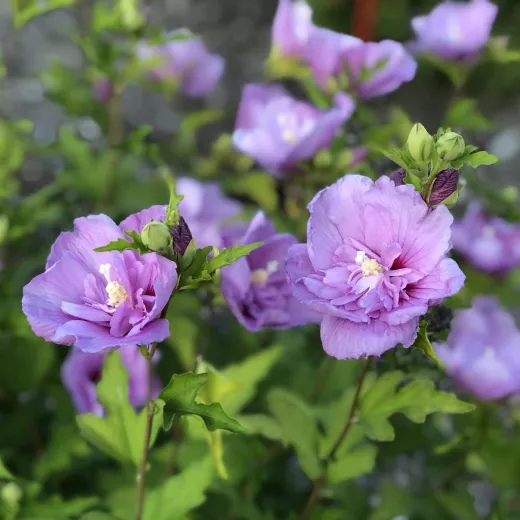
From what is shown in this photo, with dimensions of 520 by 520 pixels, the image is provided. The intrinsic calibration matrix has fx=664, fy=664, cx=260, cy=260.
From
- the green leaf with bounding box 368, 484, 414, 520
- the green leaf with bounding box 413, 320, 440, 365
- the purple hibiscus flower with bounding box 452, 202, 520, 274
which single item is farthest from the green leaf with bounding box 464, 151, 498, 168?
the green leaf with bounding box 368, 484, 414, 520

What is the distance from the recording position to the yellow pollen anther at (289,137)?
33.6 inches

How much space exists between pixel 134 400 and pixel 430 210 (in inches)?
18.7

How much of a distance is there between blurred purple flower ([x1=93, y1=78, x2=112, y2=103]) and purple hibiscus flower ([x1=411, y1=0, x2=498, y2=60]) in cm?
45

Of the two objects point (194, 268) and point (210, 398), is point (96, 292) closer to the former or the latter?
point (194, 268)

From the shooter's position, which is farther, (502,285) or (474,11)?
(502,285)

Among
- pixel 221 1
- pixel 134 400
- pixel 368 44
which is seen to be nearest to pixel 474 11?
pixel 368 44

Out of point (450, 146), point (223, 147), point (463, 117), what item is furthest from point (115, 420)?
point (223, 147)

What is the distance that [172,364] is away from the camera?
1.05 m

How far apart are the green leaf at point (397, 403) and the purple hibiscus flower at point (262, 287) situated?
0.33 ft

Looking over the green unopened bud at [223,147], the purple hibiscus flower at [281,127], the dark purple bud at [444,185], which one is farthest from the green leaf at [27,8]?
the dark purple bud at [444,185]

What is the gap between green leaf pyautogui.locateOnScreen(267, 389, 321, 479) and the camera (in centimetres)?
69

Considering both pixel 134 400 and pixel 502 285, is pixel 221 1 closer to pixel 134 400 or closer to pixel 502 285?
pixel 502 285

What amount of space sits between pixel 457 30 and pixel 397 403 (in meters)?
0.51

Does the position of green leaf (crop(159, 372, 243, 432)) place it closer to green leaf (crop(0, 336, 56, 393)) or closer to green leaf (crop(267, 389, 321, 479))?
green leaf (crop(267, 389, 321, 479))
